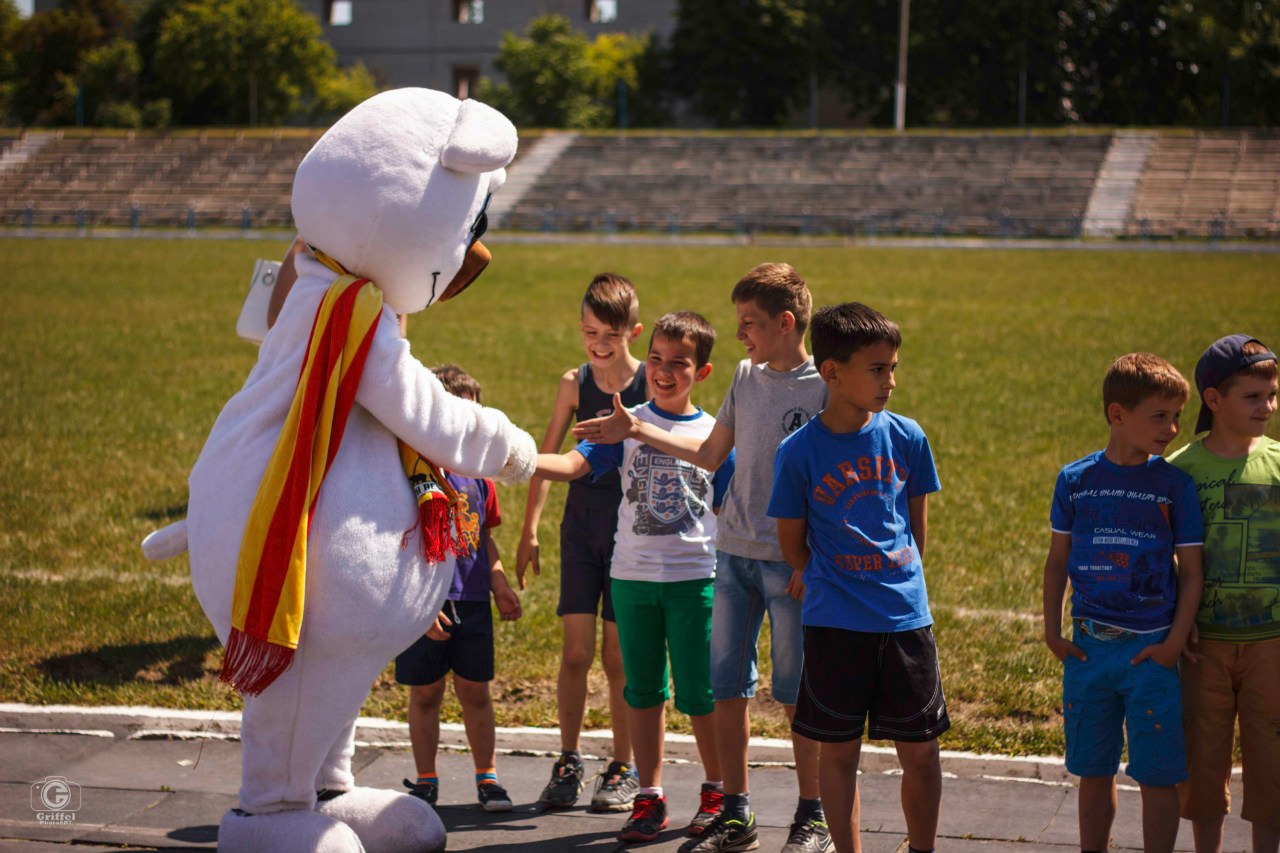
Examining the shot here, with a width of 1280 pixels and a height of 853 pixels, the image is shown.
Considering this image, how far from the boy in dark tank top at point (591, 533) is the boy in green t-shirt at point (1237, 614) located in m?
1.90

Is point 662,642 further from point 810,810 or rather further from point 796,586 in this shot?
point 810,810

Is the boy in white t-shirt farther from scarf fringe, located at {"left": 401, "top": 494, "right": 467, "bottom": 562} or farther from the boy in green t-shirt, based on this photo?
the boy in green t-shirt

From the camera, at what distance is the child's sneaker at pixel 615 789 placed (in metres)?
4.52

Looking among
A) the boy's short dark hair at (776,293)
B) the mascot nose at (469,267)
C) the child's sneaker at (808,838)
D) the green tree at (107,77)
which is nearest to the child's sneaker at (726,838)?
the child's sneaker at (808,838)

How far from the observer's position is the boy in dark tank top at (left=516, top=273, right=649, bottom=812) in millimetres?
4695

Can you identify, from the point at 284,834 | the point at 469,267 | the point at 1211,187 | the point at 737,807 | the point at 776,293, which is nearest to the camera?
the point at 284,834

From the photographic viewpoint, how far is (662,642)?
449cm

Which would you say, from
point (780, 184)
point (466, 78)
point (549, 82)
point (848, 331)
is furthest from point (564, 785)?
point (466, 78)

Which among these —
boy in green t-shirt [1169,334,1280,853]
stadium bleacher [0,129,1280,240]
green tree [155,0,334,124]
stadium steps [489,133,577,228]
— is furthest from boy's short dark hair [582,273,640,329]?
green tree [155,0,334,124]

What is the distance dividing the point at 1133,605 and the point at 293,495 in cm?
238

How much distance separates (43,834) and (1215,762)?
359 centimetres

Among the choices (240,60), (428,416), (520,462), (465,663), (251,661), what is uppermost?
(240,60)

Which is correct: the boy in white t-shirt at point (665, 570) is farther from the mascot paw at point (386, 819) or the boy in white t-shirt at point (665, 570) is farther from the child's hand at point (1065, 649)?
the child's hand at point (1065, 649)

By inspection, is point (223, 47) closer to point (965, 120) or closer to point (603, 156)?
point (603, 156)
